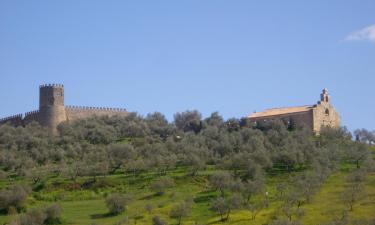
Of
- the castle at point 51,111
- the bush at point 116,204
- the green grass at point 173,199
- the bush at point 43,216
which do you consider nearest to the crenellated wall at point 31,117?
the castle at point 51,111

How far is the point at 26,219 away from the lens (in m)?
64.4

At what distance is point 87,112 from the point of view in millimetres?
120000

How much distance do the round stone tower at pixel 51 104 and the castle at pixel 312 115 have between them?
93.4 feet

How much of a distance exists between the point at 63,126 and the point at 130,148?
20.5 m

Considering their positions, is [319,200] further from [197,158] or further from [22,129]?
[22,129]

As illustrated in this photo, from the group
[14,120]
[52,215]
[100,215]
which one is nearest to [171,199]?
[100,215]

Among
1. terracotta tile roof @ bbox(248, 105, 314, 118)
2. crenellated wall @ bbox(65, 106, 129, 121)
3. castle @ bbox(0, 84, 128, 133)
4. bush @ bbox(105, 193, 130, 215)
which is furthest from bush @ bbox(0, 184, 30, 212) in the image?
terracotta tile roof @ bbox(248, 105, 314, 118)

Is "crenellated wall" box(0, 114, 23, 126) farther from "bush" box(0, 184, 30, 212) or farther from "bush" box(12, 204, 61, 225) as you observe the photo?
"bush" box(12, 204, 61, 225)

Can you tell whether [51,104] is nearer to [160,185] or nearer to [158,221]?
[160,185]

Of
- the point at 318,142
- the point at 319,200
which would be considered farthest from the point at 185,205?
the point at 318,142

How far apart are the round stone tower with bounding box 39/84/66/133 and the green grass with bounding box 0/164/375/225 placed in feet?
92.8

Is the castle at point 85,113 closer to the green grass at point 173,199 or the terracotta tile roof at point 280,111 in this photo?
the terracotta tile roof at point 280,111

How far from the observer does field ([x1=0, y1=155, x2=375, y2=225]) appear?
64.4 metres

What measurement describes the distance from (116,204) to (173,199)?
6178 mm
